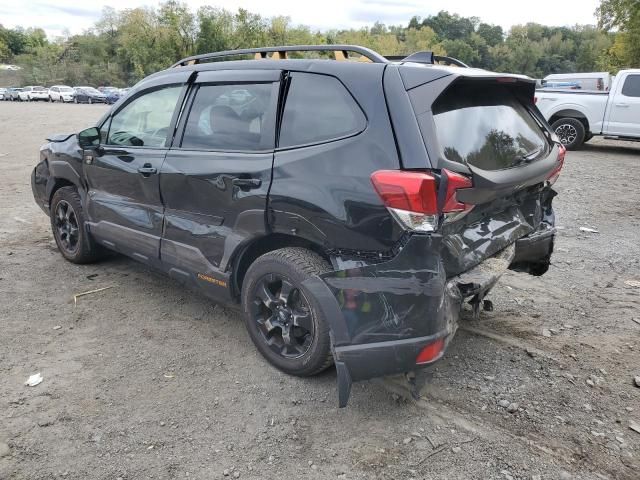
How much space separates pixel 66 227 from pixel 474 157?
388 centimetres

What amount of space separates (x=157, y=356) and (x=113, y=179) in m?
1.57

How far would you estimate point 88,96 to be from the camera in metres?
48.6

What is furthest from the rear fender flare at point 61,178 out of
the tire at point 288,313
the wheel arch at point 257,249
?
the tire at point 288,313

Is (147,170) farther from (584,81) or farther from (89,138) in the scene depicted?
(584,81)

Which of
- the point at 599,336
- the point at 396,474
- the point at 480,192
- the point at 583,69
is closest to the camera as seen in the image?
the point at 396,474

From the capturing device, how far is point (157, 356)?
343 cm

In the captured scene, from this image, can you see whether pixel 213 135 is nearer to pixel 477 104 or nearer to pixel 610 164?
pixel 477 104

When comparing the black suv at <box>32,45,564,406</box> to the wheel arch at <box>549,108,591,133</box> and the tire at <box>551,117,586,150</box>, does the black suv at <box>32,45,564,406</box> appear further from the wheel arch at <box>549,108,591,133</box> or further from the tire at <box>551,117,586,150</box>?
the tire at <box>551,117,586,150</box>

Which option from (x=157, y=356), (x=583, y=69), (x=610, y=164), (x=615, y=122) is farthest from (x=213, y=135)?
(x=583, y=69)

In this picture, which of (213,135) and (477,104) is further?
(213,135)

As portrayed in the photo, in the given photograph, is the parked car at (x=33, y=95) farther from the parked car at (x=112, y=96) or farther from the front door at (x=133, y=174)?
the front door at (x=133, y=174)

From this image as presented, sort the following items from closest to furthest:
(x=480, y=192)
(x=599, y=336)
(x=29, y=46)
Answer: (x=480, y=192) → (x=599, y=336) → (x=29, y=46)

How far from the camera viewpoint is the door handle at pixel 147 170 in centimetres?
374

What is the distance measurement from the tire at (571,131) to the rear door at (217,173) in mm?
11319
